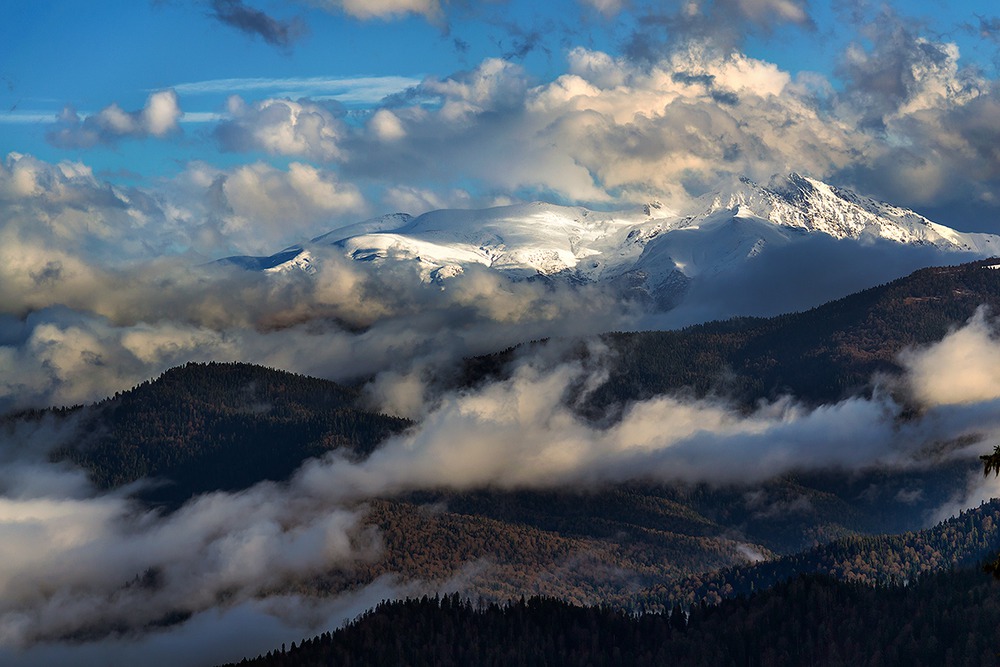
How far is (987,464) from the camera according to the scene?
10806 cm

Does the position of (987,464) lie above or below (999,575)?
above

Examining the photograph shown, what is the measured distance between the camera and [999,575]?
10594cm

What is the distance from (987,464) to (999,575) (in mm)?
7248
